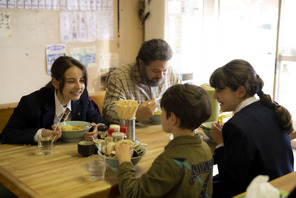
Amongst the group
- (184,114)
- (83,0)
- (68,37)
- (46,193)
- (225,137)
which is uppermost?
(83,0)

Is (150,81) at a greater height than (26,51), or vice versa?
(26,51)

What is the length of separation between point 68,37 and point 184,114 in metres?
2.67

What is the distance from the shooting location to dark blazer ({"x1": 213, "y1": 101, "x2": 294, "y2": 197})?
1.72 metres

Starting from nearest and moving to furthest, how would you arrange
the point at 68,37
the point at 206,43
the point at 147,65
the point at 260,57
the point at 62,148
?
the point at 62,148 → the point at 147,65 → the point at 68,37 → the point at 260,57 → the point at 206,43

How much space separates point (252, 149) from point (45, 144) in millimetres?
1100

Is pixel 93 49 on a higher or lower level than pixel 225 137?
higher

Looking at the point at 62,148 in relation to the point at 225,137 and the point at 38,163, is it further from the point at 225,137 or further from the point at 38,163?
the point at 225,137

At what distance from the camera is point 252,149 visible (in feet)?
5.63

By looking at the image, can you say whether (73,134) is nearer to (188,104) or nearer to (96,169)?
(96,169)

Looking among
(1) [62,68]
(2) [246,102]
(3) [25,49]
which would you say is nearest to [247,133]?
(2) [246,102]

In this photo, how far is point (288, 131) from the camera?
186cm

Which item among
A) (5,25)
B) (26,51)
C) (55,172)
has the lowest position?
(55,172)

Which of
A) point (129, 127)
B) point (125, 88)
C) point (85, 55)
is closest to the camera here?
point (129, 127)

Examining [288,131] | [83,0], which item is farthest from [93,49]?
[288,131]
